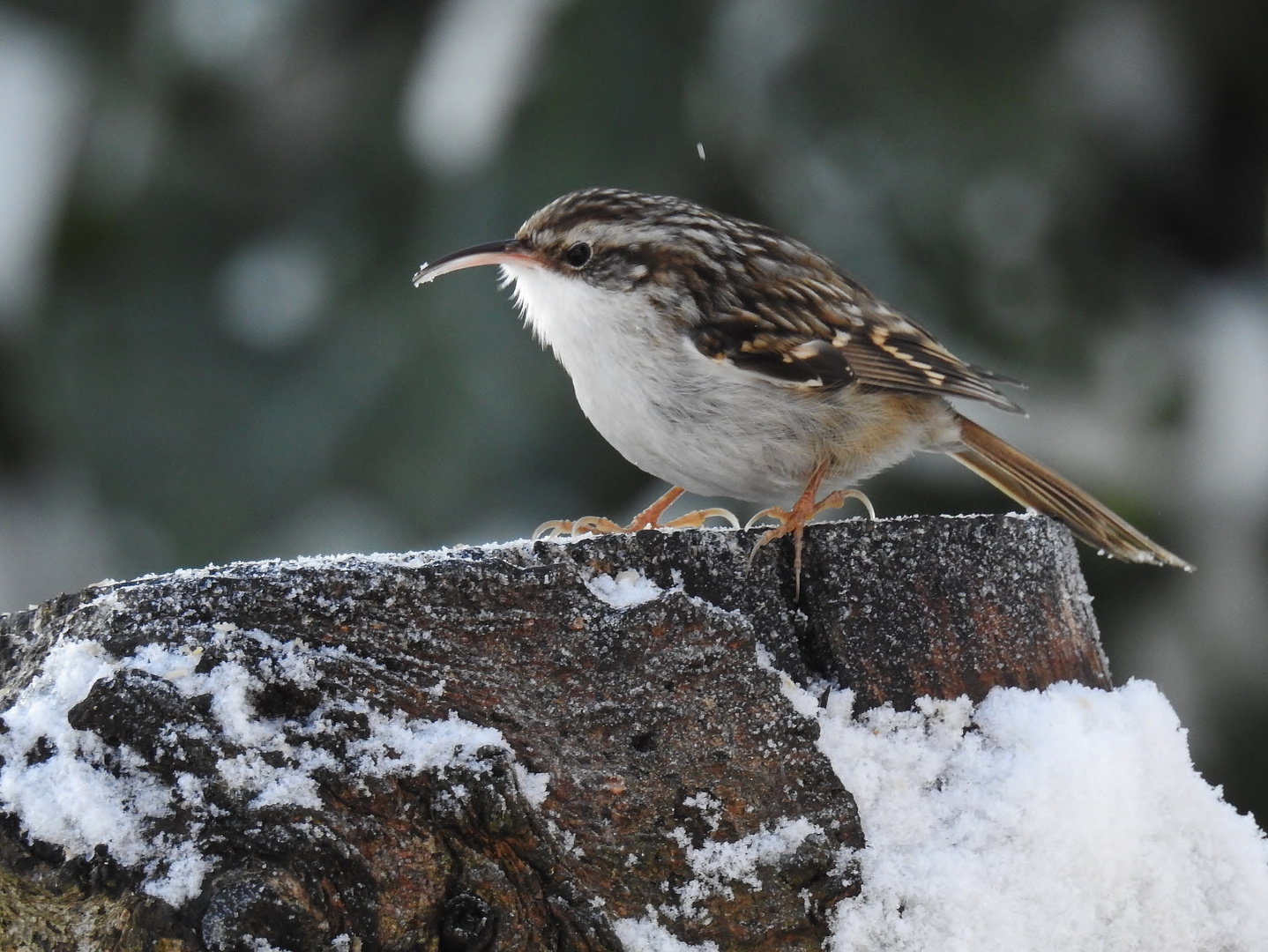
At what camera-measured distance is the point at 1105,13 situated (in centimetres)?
294

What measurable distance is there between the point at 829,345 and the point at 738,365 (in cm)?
19

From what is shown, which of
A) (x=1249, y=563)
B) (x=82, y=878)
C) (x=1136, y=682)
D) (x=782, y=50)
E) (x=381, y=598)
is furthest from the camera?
(x=1249, y=563)

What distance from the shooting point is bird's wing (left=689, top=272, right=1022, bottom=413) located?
6.00 feet

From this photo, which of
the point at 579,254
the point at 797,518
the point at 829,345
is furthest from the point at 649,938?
the point at 579,254

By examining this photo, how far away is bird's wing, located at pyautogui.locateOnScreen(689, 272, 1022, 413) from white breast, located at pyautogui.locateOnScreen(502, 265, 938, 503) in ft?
0.10

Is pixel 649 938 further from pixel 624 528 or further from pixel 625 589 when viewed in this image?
pixel 624 528

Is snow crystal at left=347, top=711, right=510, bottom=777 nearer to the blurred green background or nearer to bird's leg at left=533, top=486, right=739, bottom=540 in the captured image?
bird's leg at left=533, top=486, right=739, bottom=540

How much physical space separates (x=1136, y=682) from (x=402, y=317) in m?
1.96

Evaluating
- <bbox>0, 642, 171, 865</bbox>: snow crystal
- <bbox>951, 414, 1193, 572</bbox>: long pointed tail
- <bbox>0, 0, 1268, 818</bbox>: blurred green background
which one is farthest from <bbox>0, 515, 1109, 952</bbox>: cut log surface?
<bbox>0, 0, 1268, 818</bbox>: blurred green background

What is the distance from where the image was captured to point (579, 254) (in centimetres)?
200

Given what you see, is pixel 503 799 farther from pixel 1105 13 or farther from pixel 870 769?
pixel 1105 13

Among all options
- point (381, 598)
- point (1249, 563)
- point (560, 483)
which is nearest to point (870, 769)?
point (381, 598)

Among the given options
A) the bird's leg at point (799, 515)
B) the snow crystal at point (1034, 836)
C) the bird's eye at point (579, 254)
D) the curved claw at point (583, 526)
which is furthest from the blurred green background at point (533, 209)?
the snow crystal at point (1034, 836)

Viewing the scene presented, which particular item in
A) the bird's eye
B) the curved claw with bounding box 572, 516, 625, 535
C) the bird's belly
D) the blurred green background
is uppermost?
the blurred green background
